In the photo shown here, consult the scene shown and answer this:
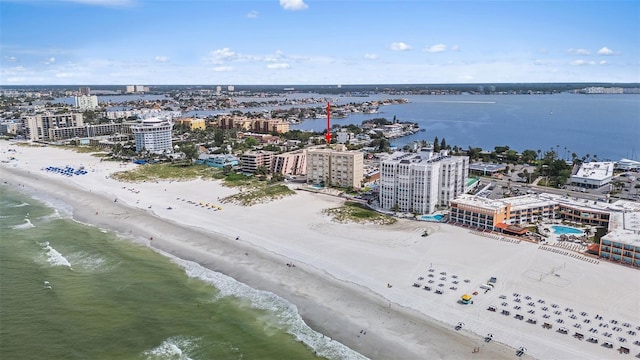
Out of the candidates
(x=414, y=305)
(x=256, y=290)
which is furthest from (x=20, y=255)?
(x=414, y=305)

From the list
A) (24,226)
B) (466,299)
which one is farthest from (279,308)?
(24,226)

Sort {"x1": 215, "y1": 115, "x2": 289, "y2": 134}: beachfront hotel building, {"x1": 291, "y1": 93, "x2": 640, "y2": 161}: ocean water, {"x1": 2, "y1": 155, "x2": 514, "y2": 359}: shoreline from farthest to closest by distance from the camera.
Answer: {"x1": 215, "y1": 115, "x2": 289, "y2": 134}: beachfront hotel building, {"x1": 291, "y1": 93, "x2": 640, "y2": 161}: ocean water, {"x1": 2, "y1": 155, "x2": 514, "y2": 359}: shoreline

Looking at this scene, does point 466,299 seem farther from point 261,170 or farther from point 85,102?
point 85,102

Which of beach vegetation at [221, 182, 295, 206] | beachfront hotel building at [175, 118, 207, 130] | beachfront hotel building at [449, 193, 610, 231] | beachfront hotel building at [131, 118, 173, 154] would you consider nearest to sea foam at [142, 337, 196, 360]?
beach vegetation at [221, 182, 295, 206]

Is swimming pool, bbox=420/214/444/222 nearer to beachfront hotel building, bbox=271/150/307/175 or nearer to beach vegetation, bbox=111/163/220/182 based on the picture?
beachfront hotel building, bbox=271/150/307/175

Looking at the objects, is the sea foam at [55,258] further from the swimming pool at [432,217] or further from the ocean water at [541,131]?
the ocean water at [541,131]

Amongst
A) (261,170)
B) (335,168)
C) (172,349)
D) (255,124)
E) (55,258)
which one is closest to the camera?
(172,349)

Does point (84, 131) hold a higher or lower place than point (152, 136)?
lower

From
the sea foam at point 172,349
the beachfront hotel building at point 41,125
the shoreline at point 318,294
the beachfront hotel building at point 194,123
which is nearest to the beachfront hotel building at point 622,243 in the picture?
the shoreline at point 318,294
